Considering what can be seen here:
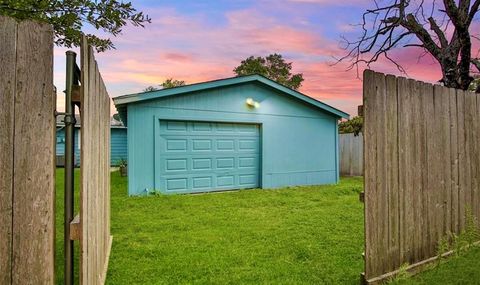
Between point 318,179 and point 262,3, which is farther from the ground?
point 262,3

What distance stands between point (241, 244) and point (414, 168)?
2321mm

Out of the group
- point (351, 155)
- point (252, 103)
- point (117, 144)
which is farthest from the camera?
point (117, 144)

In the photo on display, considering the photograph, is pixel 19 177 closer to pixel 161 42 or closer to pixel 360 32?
pixel 360 32

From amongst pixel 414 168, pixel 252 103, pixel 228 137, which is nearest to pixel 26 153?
pixel 414 168

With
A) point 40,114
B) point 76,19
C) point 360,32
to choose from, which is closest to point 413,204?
point 40,114

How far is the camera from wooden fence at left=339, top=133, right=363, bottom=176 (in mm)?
14547

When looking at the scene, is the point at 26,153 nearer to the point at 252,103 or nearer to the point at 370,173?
the point at 370,173

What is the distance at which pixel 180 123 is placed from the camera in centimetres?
981

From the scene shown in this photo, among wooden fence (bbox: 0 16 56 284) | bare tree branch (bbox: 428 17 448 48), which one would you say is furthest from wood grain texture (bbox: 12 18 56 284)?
bare tree branch (bbox: 428 17 448 48)

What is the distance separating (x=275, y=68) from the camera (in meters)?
29.5

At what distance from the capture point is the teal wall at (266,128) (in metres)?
9.16

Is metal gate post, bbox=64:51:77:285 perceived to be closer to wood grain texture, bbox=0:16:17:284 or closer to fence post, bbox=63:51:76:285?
fence post, bbox=63:51:76:285

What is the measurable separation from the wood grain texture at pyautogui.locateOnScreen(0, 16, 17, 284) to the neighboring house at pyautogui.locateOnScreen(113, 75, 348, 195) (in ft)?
25.1

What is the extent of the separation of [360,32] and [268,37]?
3743 millimetres
